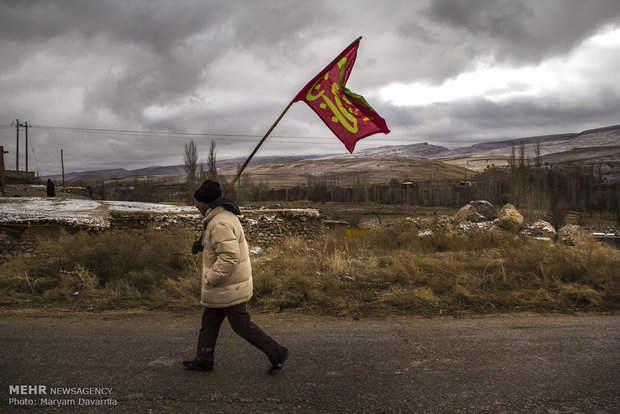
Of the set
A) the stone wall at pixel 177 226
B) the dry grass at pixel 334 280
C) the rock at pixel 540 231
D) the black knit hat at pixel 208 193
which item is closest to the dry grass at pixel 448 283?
the dry grass at pixel 334 280

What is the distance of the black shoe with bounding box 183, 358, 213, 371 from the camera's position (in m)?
4.04

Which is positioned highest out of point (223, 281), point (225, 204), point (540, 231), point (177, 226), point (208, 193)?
point (208, 193)

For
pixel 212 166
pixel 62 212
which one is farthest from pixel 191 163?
pixel 62 212

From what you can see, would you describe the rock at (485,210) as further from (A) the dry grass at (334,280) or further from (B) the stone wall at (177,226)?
(A) the dry grass at (334,280)

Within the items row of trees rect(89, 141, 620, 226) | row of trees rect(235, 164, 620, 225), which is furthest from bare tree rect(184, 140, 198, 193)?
row of trees rect(235, 164, 620, 225)

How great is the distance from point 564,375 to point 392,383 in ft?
5.34

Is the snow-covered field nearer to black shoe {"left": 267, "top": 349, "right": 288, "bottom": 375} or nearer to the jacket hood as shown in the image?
the jacket hood

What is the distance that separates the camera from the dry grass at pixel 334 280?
652 cm

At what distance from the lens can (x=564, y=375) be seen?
3.89 meters

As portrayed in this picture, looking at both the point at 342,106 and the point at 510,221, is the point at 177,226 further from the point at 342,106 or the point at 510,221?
the point at 510,221

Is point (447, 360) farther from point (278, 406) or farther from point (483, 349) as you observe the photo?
point (278, 406)

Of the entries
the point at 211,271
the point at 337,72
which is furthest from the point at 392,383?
the point at 337,72

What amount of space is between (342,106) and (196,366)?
384 centimetres

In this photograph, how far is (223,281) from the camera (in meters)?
3.93
